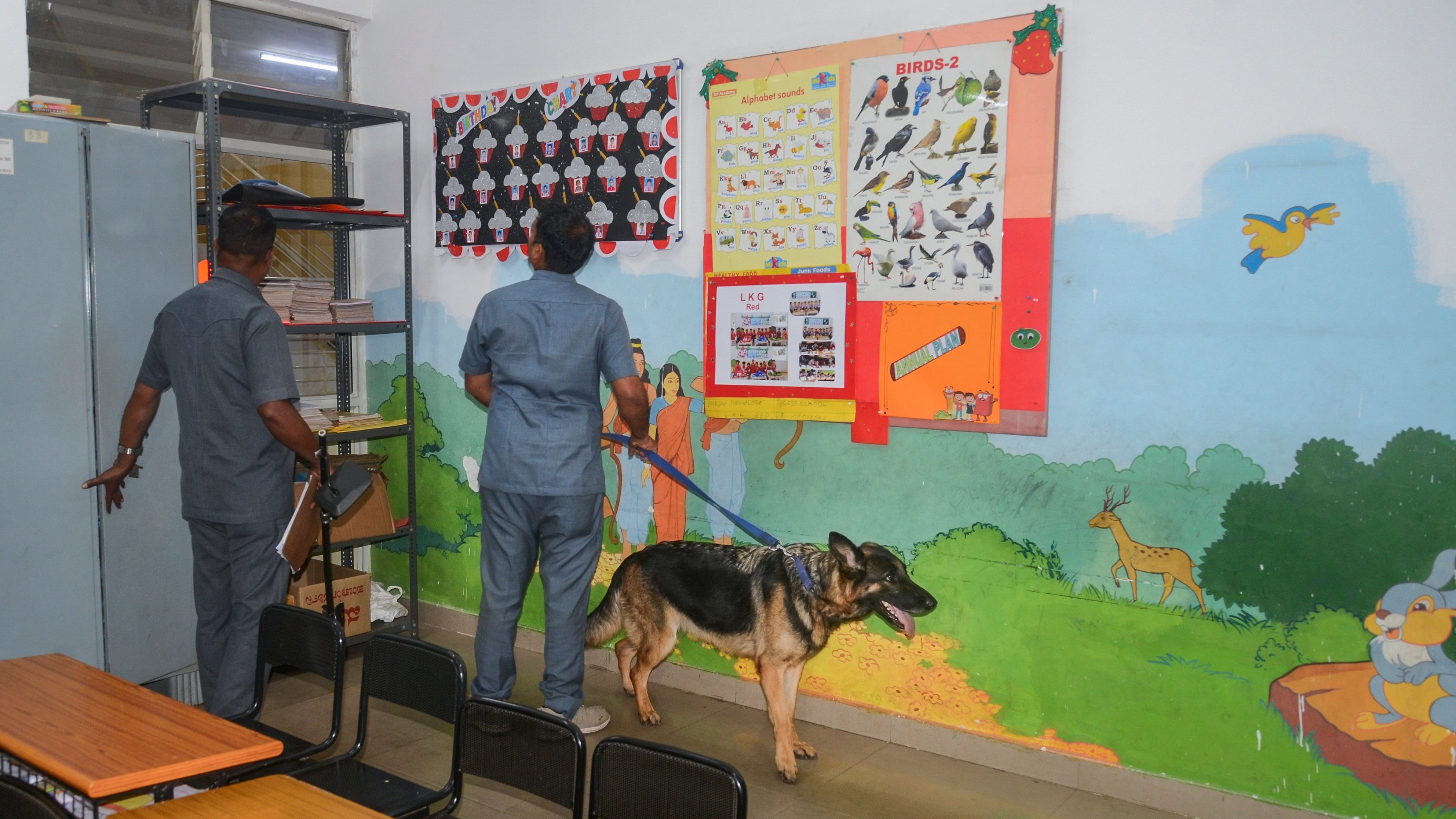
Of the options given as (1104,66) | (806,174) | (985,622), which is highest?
(1104,66)

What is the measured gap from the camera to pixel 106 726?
6.62 feet

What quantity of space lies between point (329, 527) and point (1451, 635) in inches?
166

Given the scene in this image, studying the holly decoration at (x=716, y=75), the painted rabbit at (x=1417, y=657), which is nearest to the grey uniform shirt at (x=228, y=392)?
the holly decoration at (x=716, y=75)

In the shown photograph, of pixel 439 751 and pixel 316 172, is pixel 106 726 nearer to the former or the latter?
pixel 439 751

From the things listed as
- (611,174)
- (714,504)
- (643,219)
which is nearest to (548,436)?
(714,504)

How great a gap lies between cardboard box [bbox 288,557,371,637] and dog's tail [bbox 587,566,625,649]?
4.76 feet

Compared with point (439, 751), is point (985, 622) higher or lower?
higher

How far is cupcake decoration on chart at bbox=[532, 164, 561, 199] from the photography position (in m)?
4.64

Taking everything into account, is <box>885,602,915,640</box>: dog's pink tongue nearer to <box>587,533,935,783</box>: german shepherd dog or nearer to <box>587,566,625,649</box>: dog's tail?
<box>587,533,935,783</box>: german shepherd dog

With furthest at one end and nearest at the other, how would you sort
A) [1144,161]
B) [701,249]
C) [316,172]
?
[316,172], [701,249], [1144,161]

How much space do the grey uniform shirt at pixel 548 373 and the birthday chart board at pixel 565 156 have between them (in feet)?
2.62

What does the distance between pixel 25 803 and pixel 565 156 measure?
3535mm

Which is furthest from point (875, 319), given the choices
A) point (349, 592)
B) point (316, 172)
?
point (316, 172)

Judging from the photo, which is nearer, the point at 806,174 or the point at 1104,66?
the point at 1104,66
